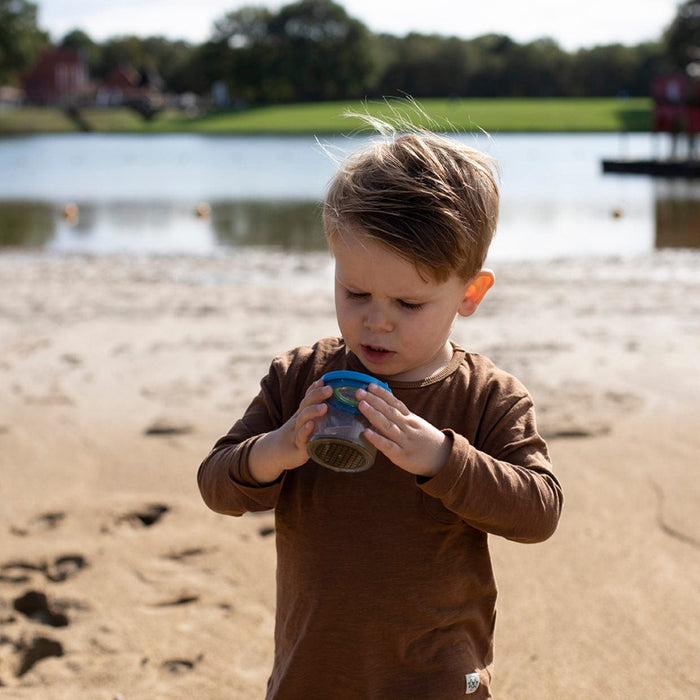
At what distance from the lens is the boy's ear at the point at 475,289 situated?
181 cm

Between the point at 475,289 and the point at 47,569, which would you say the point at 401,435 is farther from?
the point at 47,569

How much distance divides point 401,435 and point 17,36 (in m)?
99.6

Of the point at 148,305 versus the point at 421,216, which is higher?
the point at 421,216

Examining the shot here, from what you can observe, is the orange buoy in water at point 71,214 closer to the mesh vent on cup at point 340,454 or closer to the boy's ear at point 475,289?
the boy's ear at point 475,289

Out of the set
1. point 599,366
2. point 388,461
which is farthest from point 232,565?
point 599,366

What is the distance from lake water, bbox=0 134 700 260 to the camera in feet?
43.8

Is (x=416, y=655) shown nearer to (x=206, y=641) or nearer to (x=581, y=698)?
(x=581, y=698)

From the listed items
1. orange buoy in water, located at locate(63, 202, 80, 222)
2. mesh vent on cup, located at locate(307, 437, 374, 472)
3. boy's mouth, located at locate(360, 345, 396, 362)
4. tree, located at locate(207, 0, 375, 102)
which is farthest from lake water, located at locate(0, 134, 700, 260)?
tree, located at locate(207, 0, 375, 102)

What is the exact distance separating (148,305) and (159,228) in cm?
752

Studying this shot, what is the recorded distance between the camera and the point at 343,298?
67.6 inches

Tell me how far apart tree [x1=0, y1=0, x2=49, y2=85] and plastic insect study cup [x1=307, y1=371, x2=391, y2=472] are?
324 feet

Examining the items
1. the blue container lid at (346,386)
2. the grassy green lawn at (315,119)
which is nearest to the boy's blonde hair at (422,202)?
the blue container lid at (346,386)

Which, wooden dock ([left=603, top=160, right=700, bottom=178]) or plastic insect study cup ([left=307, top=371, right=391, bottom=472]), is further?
wooden dock ([left=603, top=160, right=700, bottom=178])

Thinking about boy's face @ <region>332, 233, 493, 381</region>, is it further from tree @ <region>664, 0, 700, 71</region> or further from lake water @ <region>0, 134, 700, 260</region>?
tree @ <region>664, 0, 700, 71</region>
